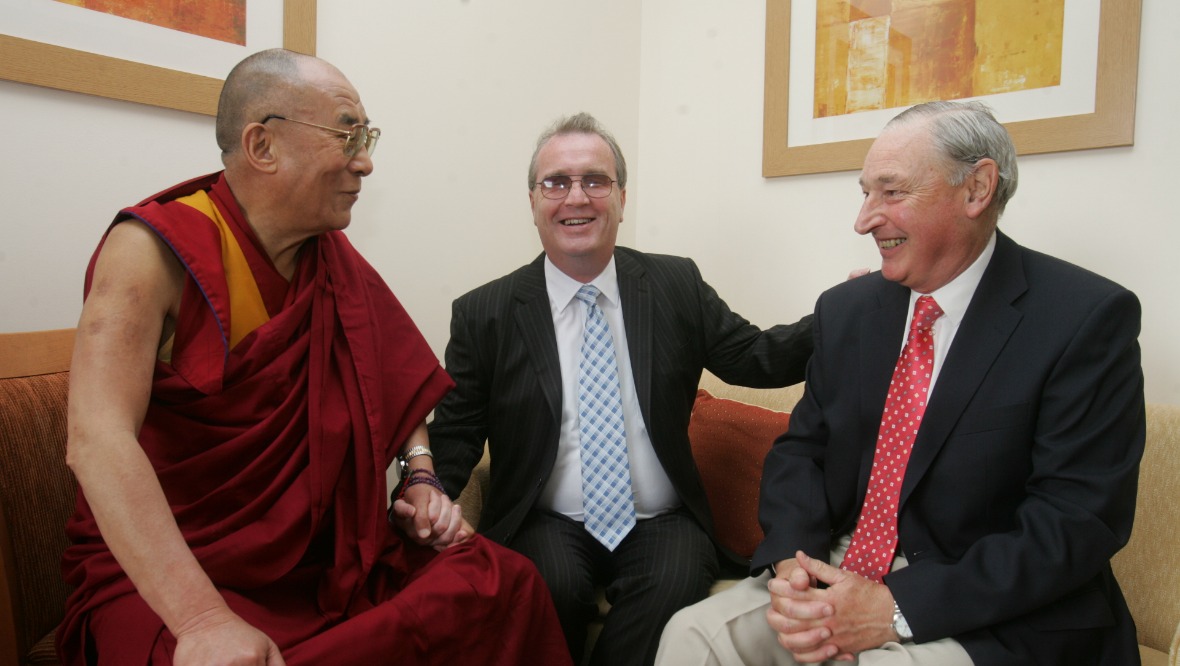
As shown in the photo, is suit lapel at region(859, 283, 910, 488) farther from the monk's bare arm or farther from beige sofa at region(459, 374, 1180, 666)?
the monk's bare arm

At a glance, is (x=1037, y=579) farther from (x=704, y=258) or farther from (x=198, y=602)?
(x=704, y=258)

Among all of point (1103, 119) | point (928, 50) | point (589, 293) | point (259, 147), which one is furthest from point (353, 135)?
point (1103, 119)

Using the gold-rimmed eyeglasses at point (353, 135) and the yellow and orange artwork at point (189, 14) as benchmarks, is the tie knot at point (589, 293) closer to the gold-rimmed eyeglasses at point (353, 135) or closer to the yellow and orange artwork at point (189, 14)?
the gold-rimmed eyeglasses at point (353, 135)

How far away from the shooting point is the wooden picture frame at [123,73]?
5.77ft

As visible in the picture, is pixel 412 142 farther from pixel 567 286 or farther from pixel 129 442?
pixel 129 442

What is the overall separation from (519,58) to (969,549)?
Result: 2.15 metres

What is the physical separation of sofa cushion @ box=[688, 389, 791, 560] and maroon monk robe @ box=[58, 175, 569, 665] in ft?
2.23

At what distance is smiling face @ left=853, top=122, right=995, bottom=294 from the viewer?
1.50 metres

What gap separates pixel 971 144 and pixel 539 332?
42.6 inches

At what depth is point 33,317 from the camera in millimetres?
1861

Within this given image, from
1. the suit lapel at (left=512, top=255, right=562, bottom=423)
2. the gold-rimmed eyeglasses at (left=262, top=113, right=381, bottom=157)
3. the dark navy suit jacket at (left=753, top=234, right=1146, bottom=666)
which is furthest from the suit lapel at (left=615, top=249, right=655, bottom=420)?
the gold-rimmed eyeglasses at (left=262, top=113, right=381, bottom=157)

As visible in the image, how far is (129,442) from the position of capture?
126 cm

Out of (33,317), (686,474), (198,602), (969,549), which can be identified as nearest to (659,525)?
(686,474)

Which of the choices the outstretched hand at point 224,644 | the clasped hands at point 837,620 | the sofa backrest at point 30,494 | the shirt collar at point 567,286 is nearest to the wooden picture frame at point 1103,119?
the shirt collar at point 567,286
